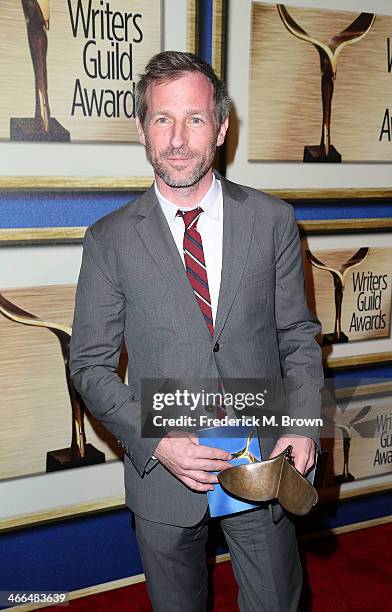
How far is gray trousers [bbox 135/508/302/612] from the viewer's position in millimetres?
1754

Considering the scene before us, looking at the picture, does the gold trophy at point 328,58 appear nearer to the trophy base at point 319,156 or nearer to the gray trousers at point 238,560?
the trophy base at point 319,156

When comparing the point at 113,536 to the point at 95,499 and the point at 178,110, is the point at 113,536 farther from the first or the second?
the point at 178,110

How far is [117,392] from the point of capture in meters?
1.65

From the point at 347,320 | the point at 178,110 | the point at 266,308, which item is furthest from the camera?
the point at 347,320

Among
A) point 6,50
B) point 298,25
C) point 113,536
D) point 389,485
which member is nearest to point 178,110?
point 6,50

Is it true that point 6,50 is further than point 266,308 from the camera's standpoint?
Yes

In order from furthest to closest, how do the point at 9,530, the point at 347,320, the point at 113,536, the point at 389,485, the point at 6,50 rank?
the point at 389,485 < the point at 347,320 < the point at 113,536 < the point at 9,530 < the point at 6,50

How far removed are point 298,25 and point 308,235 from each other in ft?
2.36

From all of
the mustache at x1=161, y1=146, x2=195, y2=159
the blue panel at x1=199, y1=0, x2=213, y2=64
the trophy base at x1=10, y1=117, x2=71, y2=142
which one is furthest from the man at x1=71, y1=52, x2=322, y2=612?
the blue panel at x1=199, y1=0, x2=213, y2=64

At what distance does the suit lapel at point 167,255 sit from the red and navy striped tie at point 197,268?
0.11 ft

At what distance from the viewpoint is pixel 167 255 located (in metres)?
1.67

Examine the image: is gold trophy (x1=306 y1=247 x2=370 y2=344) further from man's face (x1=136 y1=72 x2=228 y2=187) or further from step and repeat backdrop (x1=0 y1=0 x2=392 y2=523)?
man's face (x1=136 y1=72 x2=228 y2=187)

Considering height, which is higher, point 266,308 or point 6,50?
point 6,50

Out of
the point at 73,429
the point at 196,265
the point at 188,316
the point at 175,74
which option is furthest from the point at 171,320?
the point at 73,429
